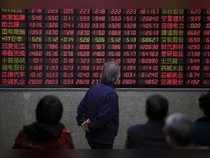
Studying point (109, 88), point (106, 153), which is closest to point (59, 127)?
point (106, 153)

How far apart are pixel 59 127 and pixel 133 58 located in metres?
3.36

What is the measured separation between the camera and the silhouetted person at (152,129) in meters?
4.26

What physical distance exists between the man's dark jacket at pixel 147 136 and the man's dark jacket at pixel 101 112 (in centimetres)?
170

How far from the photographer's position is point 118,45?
299 inches

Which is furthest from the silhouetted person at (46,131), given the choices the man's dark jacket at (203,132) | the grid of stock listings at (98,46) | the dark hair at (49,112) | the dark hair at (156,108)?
the grid of stock listings at (98,46)

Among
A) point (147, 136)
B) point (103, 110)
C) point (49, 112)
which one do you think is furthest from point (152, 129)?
point (103, 110)

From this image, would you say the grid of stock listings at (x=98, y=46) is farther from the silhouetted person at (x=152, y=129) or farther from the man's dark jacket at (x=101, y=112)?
the silhouetted person at (x=152, y=129)

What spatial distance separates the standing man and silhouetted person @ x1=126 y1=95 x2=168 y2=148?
5.49 feet

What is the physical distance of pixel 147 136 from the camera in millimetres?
4281

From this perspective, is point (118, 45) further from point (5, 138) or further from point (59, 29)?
point (5, 138)

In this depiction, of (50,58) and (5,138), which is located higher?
(50,58)

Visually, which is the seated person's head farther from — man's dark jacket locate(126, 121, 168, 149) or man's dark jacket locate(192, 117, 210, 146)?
man's dark jacket locate(192, 117, 210, 146)

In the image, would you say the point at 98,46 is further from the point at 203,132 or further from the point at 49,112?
the point at 49,112

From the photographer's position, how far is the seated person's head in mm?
3279
